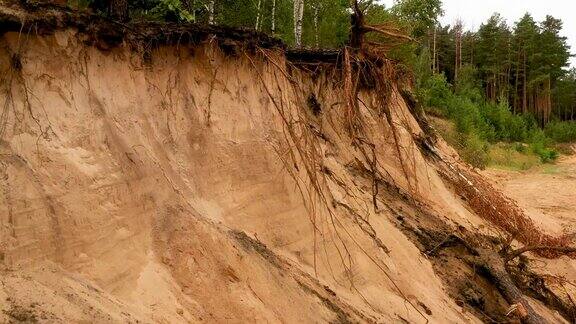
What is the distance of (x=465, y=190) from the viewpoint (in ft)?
30.2

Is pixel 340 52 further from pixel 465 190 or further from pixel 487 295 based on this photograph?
pixel 465 190

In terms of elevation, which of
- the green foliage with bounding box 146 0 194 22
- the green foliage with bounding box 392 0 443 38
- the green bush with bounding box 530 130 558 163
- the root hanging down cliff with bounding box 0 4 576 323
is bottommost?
the green bush with bounding box 530 130 558 163

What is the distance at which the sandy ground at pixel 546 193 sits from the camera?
1171 cm

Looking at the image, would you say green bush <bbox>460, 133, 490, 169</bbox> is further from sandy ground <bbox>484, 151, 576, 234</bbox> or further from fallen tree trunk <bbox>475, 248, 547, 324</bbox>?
fallen tree trunk <bbox>475, 248, 547, 324</bbox>

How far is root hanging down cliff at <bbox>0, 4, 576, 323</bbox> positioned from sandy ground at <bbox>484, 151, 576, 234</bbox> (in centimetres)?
564

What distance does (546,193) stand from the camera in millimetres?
15469

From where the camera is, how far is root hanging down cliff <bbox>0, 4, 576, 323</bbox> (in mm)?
3711

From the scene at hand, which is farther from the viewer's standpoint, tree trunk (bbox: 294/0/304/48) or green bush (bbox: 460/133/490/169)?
green bush (bbox: 460/133/490/169)

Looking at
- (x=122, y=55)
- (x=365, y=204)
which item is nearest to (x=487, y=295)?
(x=365, y=204)

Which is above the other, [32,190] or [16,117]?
[16,117]

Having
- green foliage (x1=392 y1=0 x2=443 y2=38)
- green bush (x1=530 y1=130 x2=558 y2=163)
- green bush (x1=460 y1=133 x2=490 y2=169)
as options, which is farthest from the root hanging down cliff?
green foliage (x1=392 y1=0 x2=443 y2=38)

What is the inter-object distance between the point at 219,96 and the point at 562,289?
585 cm

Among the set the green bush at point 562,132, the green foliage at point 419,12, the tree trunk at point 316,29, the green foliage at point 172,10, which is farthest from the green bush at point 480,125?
the green foliage at point 172,10

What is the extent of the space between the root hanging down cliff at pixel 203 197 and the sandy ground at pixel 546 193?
5641 mm
